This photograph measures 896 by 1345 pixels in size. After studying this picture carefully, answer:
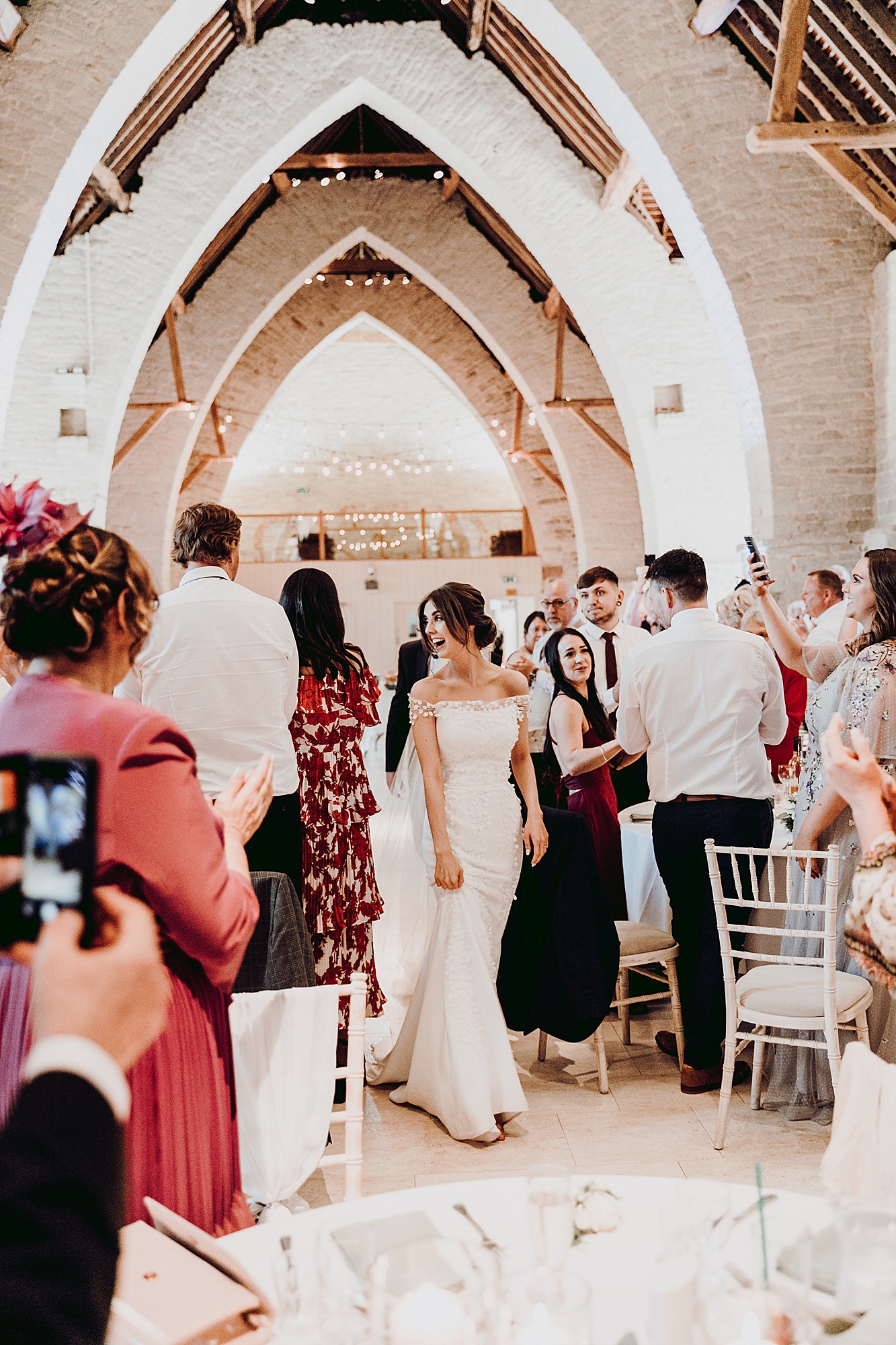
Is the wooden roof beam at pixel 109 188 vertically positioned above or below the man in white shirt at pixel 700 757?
above

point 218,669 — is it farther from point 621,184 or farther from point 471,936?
point 621,184

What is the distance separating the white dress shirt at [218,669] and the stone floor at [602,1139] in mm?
1202

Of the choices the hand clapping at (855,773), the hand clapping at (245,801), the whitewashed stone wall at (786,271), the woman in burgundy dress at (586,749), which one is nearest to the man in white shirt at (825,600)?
the whitewashed stone wall at (786,271)

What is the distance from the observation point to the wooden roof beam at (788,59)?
5.39 m

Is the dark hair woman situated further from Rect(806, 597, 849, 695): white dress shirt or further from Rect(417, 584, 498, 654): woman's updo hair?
Rect(806, 597, 849, 695): white dress shirt

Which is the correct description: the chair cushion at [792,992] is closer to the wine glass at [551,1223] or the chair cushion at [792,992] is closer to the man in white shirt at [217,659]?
the man in white shirt at [217,659]

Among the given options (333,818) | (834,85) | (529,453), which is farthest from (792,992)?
(529,453)

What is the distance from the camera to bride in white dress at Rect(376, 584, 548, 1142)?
323cm

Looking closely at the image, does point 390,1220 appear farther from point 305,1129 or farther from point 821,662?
point 821,662

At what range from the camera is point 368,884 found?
12.1 ft

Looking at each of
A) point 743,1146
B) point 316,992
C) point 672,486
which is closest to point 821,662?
point 743,1146

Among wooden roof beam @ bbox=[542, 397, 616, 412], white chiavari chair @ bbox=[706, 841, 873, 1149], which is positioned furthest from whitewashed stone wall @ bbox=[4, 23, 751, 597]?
white chiavari chair @ bbox=[706, 841, 873, 1149]

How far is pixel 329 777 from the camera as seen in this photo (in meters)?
3.61

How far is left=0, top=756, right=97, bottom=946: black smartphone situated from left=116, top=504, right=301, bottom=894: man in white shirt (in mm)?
2477
